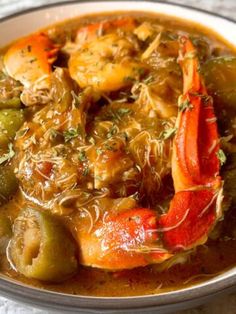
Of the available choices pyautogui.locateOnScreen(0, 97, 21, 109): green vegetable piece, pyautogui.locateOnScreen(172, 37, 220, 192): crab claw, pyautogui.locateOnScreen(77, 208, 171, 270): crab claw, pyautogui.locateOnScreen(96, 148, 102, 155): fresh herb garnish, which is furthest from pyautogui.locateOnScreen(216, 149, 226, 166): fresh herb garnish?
pyautogui.locateOnScreen(0, 97, 21, 109): green vegetable piece

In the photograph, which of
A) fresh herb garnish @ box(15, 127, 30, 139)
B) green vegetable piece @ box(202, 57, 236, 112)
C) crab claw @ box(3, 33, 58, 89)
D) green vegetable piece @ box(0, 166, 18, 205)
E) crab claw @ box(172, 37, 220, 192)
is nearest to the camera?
crab claw @ box(172, 37, 220, 192)

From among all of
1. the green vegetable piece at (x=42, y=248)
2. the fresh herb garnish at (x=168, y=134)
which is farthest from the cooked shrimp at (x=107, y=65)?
the green vegetable piece at (x=42, y=248)

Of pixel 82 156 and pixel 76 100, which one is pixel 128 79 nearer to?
pixel 76 100

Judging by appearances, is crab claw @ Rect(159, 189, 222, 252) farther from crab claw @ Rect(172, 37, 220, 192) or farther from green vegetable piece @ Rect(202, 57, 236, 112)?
green vegetable piece @ Rect(202, 57, 236, 112)

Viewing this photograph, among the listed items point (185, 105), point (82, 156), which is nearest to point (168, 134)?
point (185, 105)

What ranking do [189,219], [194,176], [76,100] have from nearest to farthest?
[189,219] < [194,176] < [76,100]

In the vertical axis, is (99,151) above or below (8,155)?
above
